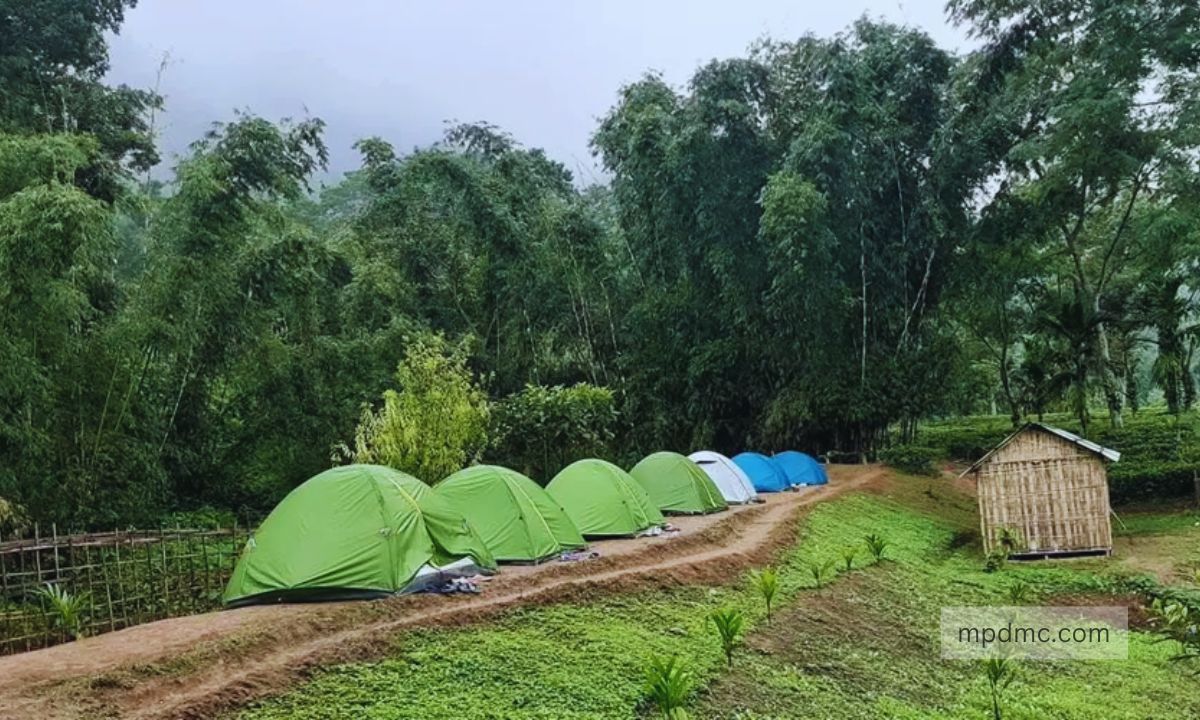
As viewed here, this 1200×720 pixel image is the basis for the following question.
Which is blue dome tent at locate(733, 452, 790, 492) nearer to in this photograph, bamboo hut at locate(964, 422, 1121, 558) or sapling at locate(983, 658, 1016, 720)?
bamboo hut at locate(964, 422, 1121, 558)

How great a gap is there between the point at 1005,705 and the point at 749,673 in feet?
6.68

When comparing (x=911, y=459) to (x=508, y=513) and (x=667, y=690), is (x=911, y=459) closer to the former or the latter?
(x=508, y=513)

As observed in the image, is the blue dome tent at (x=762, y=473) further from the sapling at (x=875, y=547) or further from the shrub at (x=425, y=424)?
A: the shrub at (x=425, y=424)

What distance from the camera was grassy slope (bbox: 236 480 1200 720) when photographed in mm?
5391

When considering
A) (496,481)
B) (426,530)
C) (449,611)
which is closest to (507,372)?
(496,481)

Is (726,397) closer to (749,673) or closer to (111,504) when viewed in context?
(111,504)

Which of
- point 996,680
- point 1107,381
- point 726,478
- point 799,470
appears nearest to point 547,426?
point 726,478

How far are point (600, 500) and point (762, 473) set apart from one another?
732cm

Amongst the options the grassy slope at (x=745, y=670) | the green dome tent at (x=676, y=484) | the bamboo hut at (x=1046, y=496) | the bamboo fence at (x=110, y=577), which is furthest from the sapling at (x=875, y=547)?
the bamboo fence at (x=110, y=577)

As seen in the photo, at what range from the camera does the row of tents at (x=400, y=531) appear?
24.4 ft

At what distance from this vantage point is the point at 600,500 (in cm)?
1178

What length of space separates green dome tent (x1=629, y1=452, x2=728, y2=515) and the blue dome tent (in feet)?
10.5

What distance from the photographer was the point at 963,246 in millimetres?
20328

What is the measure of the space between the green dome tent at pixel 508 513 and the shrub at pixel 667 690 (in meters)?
3.97
